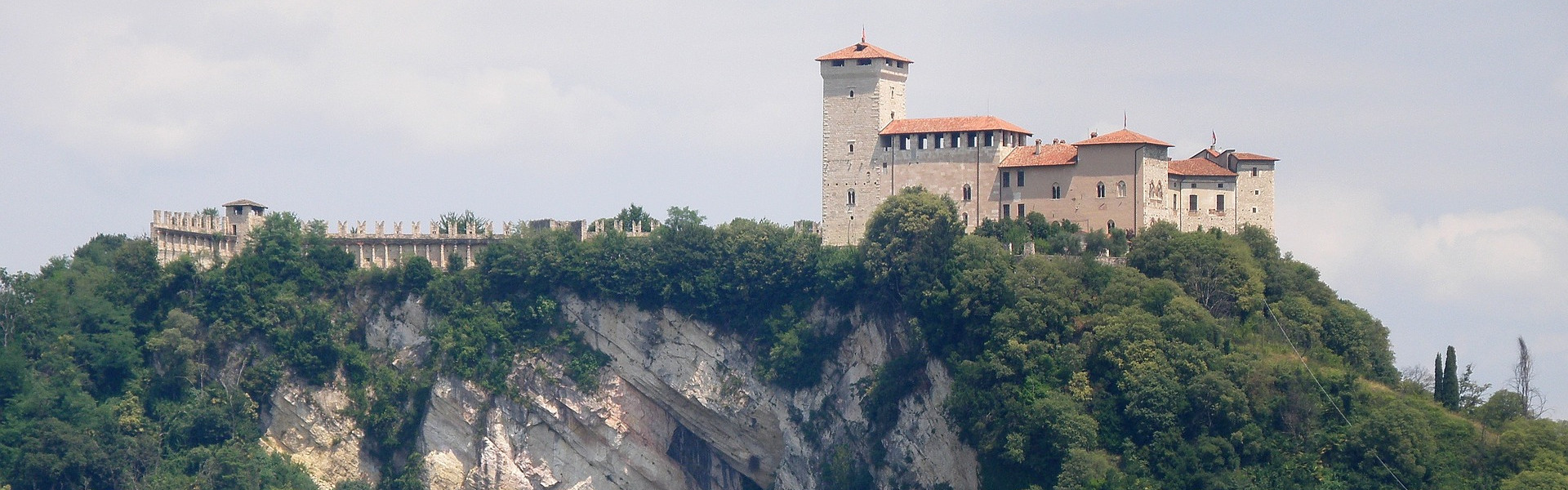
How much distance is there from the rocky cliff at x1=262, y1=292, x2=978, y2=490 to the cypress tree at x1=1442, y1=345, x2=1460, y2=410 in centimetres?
2158

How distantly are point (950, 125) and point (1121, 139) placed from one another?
690 centimetres

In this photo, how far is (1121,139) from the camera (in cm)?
9831

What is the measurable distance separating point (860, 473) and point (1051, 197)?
1235 centimetres

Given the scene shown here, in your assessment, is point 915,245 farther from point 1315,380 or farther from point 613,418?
point 613,418

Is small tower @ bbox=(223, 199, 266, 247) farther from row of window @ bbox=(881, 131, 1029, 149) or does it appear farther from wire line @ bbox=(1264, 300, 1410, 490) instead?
wire line @ bbox=(1264, 300, 1410, 490)

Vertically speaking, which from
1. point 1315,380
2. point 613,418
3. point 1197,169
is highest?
point 1197,169

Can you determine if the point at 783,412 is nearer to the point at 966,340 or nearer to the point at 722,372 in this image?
the point at 722,372

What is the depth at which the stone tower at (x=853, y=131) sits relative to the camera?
10275 cm

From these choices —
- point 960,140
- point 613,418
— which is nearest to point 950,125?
point 960,140

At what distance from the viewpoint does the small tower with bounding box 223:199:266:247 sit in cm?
11100

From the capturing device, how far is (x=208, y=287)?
108 metres

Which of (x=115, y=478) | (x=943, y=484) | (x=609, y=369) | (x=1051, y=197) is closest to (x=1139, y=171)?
(x=1051, y=197)

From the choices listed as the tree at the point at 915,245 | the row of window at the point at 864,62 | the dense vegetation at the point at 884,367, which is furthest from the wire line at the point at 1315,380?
the row of window at the point at 864,62

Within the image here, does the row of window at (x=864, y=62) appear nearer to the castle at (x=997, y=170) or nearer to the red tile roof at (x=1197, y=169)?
the castle at (x=997, y=170)
